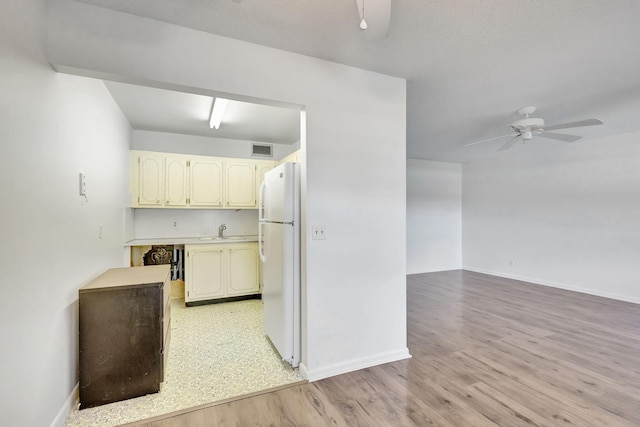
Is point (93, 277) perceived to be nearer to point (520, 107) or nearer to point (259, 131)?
point (259, 131)

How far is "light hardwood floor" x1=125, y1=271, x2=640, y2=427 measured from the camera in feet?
6.06

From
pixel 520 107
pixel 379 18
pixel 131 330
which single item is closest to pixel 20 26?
pixel 379 18

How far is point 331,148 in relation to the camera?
7.73 ft

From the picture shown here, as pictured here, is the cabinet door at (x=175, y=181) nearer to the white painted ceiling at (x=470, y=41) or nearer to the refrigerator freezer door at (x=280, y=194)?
the refrigerator freezer door at (x=280, y=194)

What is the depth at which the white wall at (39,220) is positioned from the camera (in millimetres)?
1320

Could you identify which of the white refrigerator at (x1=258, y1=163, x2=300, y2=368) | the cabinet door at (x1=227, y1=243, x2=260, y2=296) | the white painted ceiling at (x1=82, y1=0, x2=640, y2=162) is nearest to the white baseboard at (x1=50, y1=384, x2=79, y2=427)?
the white refrigerator at (x1=258, y1=163, x2=300, y2=368)

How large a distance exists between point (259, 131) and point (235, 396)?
10.9ft

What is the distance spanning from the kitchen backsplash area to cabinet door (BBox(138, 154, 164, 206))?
1.17 ft

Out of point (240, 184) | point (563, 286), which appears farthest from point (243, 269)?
point (563, 286)

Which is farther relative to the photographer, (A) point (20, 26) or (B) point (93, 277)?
(B) point (93, 277)

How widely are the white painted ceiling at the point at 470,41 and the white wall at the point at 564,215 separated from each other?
1.59 m

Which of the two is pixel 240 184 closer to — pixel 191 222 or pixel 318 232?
pixel 191 222

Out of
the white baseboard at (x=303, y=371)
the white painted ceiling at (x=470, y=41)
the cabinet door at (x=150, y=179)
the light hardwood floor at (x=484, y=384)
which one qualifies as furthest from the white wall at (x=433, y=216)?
the cabinet door at (x=150, y=179)

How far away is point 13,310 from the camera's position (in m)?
1.35
